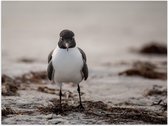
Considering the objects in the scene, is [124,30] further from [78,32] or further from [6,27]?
[6,27]

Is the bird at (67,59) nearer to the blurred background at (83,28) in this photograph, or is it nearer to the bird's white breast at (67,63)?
the bird's white breast at (67,63)

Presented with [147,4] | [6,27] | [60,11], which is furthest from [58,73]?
[147,4]

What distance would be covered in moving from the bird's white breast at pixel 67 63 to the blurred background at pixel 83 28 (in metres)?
2.61

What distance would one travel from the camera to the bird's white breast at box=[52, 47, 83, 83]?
567cm

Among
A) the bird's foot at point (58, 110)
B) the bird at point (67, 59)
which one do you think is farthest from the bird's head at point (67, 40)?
the bird's foot at point (58, 110)

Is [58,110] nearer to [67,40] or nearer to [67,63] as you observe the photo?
[67,63]

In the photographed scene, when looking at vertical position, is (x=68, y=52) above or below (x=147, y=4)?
below

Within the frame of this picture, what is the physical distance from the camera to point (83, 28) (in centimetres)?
1400

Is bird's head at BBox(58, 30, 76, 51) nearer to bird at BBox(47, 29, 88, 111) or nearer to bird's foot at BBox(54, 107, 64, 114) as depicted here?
bird at BBox(47, 29, 88, 111)

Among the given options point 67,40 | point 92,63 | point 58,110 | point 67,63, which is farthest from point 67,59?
point 92,63

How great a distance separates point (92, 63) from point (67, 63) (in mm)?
4338

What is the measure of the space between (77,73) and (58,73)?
0.21 metres

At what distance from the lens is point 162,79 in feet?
27.8

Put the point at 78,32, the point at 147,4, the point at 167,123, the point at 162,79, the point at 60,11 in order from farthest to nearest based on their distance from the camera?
the point at 147,4 → the point at 60,11 → the point at 78,32 → the point at 162,79 → the point at 167,123
